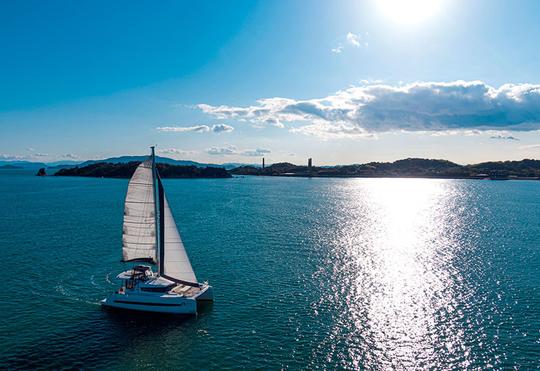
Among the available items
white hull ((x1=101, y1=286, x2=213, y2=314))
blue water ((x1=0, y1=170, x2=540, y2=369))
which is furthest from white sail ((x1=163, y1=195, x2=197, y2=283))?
blue water ((x1=0, y1=170, x2=540, y2=369))

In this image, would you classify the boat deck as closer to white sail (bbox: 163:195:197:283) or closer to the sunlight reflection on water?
white sail (bbox: 163:195:197:283)

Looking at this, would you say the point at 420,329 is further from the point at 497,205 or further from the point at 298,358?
the point at 497,205

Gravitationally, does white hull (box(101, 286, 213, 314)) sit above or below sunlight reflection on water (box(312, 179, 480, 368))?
above

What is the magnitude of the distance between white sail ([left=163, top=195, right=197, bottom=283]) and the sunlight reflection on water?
16639 millimetres

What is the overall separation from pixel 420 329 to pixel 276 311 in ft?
47.3

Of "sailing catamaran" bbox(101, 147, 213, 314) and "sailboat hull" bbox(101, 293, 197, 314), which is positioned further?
"sailing catamaran" bbox(101, 147, 213, 314)

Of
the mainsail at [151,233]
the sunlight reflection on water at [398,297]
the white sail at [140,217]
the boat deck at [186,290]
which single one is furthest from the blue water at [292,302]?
the white sail at [140,217]

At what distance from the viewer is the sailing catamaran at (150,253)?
38875mm

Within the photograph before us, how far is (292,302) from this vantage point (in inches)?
1658

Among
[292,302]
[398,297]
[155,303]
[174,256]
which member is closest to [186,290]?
[155,303]

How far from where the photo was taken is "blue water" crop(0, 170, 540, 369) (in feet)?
102

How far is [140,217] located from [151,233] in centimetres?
218

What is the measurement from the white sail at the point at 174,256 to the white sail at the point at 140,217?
57.9 inches

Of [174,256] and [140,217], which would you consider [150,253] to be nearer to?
[174,256]
